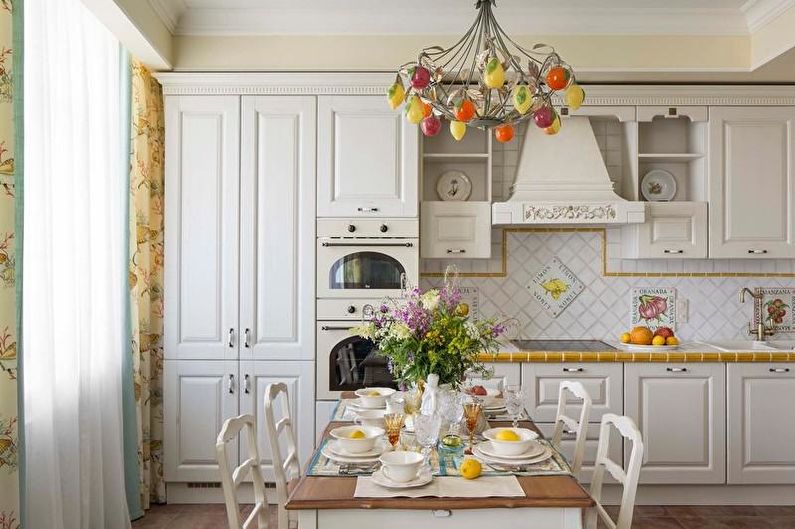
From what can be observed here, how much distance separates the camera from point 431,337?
85.7 inches

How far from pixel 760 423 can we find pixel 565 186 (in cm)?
172

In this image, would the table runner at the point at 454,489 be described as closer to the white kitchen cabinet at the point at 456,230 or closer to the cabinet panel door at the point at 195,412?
the cabinet panel door at the point at 195,412

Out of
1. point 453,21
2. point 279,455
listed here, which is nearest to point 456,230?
point 453,21

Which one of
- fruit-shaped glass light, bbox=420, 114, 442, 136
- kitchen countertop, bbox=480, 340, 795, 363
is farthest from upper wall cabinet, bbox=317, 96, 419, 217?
fruit-shaped glass light, bbox=420, 114, 442, 136

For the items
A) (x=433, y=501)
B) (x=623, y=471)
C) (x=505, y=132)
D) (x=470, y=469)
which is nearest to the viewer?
(x=433, y=501)

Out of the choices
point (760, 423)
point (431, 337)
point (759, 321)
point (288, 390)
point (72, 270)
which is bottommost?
point (760, 423)

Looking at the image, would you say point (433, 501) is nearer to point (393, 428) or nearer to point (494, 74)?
point (393, 428)

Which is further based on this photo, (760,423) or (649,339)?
(649,339)

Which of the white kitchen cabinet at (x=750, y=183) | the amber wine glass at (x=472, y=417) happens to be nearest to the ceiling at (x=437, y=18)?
the white kitchen cabinet at (x=750, y=183)

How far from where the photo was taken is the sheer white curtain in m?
2.38

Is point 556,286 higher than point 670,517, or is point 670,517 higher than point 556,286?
point 556,286

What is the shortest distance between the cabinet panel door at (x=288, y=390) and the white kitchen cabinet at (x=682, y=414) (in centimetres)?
176

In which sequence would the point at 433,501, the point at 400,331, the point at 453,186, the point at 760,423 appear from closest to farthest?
the point at 433,501
the point at 400,331
the point at 760,423
the point at 453,186

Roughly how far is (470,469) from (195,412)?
223 centimetres
